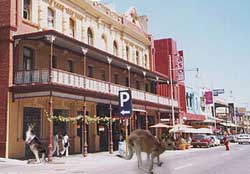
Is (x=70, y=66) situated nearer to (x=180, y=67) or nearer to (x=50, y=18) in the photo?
(x=50, y=18)

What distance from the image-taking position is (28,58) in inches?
1015

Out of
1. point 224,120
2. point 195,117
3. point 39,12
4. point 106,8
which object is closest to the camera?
point 39,12

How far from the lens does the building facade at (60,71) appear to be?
23375 millimetres

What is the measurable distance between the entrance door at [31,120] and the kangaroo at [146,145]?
23.3 metres

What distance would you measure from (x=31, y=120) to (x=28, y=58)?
14.0 feet

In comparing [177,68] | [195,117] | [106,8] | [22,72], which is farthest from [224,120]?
[22,72]

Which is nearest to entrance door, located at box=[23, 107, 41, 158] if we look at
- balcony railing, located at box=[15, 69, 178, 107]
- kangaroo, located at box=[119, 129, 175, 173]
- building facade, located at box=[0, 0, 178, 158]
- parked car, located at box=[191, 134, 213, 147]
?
building facade, located at box=[0, 0, 178, 158]

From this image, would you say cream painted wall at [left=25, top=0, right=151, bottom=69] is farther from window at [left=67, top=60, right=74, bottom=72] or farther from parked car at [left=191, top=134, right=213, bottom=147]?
parked car at [left=191, top=134, right=213, bottom=147]

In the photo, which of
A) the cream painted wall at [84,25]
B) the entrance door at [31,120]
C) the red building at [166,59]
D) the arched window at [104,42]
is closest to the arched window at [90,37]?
the cream painted wall at [84,25]

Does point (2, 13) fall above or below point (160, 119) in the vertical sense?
above

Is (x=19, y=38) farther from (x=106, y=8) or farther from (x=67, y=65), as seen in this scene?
(x=106, y=8)

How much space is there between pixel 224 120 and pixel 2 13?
63630mm

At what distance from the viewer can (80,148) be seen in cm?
3027

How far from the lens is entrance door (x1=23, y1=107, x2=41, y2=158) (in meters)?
24.7
